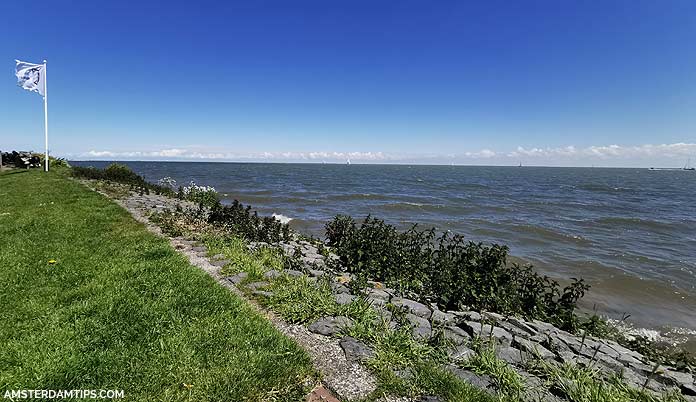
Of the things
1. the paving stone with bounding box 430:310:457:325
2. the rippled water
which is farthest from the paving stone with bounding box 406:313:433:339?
the rippled water

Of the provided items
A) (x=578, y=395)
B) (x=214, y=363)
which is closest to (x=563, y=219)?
(x=578, y=395)

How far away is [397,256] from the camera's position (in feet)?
24.5

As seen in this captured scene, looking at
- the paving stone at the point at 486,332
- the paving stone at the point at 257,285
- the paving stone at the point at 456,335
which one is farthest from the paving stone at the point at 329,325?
the paving stone at the point at 486,332

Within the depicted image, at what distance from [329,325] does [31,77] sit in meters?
24.4

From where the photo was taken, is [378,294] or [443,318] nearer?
[443,318]

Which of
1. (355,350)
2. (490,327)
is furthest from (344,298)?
(490,327)

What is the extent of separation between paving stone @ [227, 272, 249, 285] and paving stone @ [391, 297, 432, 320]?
2.37m

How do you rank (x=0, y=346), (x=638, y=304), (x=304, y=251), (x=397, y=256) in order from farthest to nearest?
1. (x=638, y=304)
2. (x=304, y=251)
3. (x=397, y=256)
4. (x=0, y=346)

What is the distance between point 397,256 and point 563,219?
1793 centimetres

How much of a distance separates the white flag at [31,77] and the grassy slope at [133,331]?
58.9 feet

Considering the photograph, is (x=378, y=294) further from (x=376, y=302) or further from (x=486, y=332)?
(x=486, y=332)

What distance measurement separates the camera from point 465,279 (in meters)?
6.26

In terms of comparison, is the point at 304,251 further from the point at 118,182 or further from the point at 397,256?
the point at 118,182

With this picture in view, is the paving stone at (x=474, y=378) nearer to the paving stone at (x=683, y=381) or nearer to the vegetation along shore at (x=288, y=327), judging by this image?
the vegetation along shore at (x=288, y=327)
